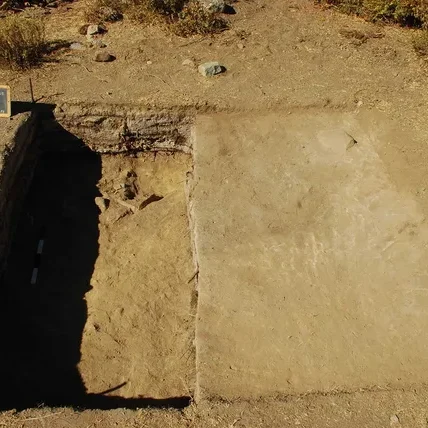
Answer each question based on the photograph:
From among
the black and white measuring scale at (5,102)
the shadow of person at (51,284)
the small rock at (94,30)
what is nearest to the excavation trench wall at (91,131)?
the black and white measuring scale at (5,102)

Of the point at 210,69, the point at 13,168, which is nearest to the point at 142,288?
the point at 13,168

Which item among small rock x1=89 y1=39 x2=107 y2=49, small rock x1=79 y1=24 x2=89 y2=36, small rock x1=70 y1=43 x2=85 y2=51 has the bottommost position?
small rock x1=70 y1=43 x2=85 y2=51

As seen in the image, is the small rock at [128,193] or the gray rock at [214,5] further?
the gray rock at [214,5]

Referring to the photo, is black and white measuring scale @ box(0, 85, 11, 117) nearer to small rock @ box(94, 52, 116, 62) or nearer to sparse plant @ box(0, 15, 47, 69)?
sparse plant @ box(0, 15, 47, 69)

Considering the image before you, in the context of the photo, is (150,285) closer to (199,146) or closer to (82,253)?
(82,253)

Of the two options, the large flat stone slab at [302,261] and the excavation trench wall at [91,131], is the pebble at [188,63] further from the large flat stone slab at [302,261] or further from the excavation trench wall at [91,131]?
the large flat stone slab at [302,261]

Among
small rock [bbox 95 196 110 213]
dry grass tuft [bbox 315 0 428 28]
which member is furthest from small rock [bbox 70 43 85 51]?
dry grass tuft [bbox 315 0 428 28]
